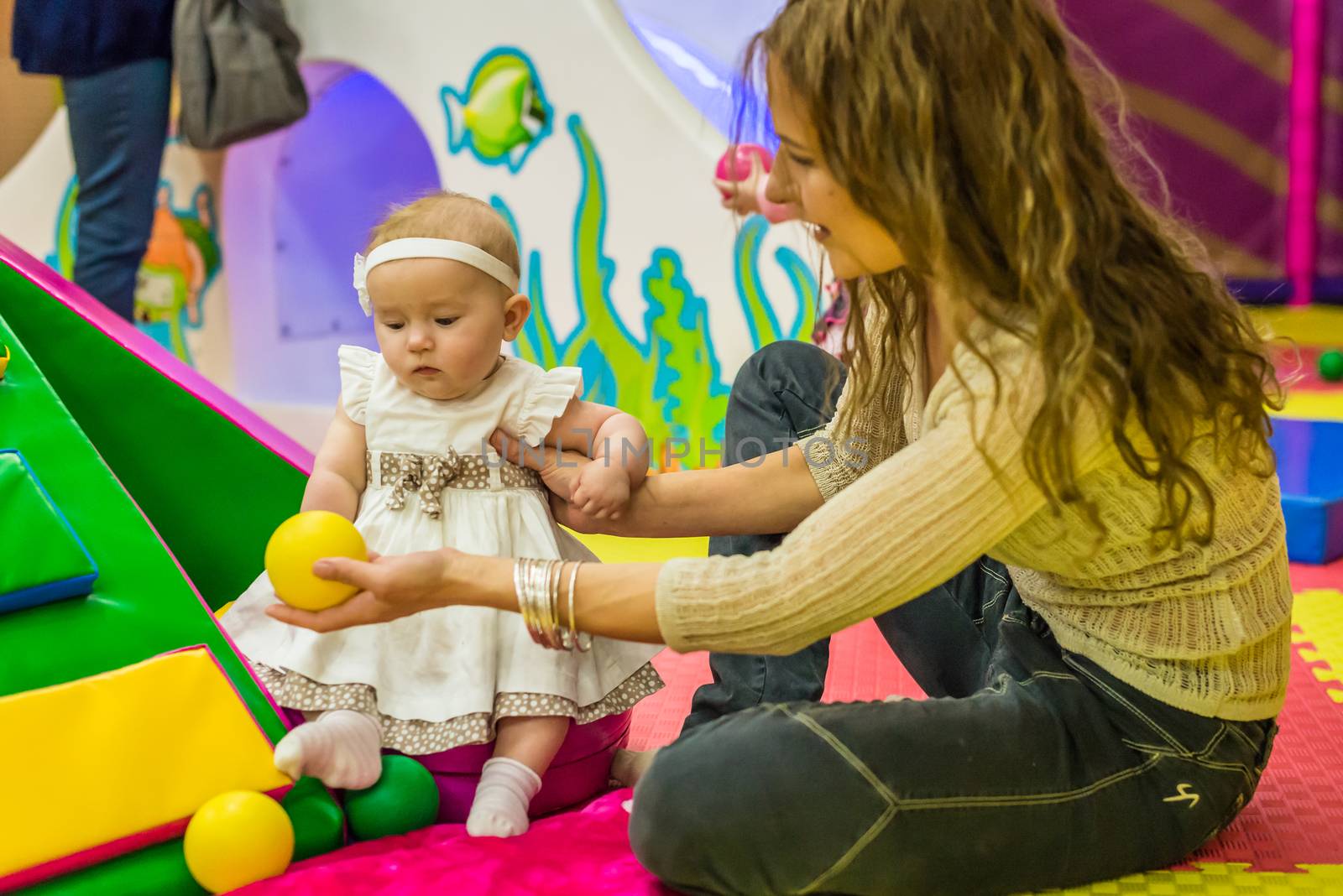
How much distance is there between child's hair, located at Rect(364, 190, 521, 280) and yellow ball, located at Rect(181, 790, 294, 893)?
1.77 feet

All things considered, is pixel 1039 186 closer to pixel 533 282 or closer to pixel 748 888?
pixel 748 888

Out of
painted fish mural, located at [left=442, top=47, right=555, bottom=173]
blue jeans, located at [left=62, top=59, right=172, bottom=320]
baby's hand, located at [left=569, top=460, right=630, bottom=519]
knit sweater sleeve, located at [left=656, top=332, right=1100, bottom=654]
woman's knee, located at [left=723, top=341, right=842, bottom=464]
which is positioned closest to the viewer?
knit sweater sleeve, located at [left=656, top=332, right=1100, bottom=654]

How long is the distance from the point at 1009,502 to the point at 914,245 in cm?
20

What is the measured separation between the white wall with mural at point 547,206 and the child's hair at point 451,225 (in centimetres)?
144

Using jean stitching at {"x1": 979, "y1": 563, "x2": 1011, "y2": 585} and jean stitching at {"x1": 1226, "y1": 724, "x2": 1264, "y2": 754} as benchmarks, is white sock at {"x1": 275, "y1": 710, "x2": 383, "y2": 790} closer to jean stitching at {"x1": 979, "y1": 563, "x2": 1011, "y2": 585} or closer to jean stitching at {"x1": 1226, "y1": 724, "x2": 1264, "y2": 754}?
jean stitching at {"x1": 979, "y1": 563, "x2": 1011, "y2": 585}

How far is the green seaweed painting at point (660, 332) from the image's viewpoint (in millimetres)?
2832

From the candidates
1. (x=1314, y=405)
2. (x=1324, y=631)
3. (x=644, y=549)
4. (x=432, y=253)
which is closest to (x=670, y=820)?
(x=432, y=253)

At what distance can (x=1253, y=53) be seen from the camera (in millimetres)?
3775

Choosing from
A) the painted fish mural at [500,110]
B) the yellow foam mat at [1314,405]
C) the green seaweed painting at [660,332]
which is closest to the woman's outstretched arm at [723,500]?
the green seaweed painting at [660,332]

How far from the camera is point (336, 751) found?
3.48 ft

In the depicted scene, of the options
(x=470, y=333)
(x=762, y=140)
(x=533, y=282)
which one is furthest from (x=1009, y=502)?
(x=533, y=282)

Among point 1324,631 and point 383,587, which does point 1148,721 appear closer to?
point 383,587

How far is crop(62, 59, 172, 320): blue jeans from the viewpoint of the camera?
2.52 metres

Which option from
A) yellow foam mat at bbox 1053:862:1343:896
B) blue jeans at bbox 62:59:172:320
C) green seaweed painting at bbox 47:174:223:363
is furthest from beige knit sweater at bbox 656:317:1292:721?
green seaweed painting at bbox 47:174:223:363
